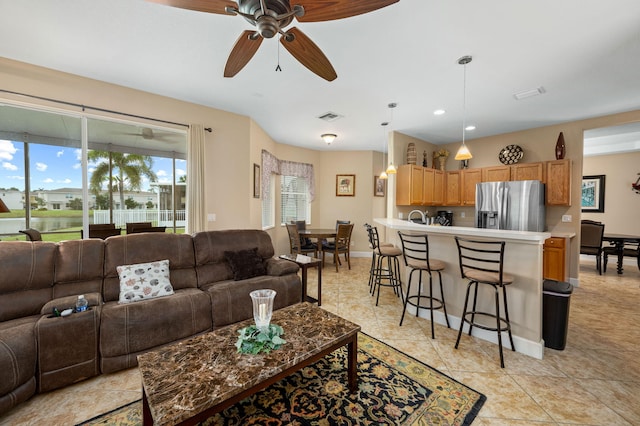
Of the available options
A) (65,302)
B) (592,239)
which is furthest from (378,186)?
(65,302)

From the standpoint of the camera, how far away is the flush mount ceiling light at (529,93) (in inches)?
123

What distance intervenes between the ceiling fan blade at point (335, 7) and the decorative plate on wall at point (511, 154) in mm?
4902

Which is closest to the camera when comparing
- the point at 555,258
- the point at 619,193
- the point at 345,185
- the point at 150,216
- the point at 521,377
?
the point at 521,377

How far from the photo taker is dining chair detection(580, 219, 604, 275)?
15.2 feet

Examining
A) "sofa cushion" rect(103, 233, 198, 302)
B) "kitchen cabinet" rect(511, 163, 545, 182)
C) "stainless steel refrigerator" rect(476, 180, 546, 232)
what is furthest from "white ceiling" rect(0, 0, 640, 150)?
"sofa cushion" rect(103, 233, 198, 302)

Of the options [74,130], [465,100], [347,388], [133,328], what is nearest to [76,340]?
[133,328]

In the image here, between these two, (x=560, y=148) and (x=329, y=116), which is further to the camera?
(x=560, y=148)

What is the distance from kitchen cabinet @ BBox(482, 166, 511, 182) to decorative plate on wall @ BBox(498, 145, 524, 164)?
24 centimetres

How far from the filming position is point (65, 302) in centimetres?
196

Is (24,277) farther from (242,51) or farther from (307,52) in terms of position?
(307,52)

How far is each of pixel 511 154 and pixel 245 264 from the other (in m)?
5.35

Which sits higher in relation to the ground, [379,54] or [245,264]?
[379,54]

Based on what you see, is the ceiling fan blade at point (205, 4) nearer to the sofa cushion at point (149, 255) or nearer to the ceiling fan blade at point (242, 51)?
the ceiling fan blade at point (242, 51)

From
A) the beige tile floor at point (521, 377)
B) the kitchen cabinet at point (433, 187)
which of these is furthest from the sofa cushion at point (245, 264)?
the kitchen cabinet at point (433, 187)
